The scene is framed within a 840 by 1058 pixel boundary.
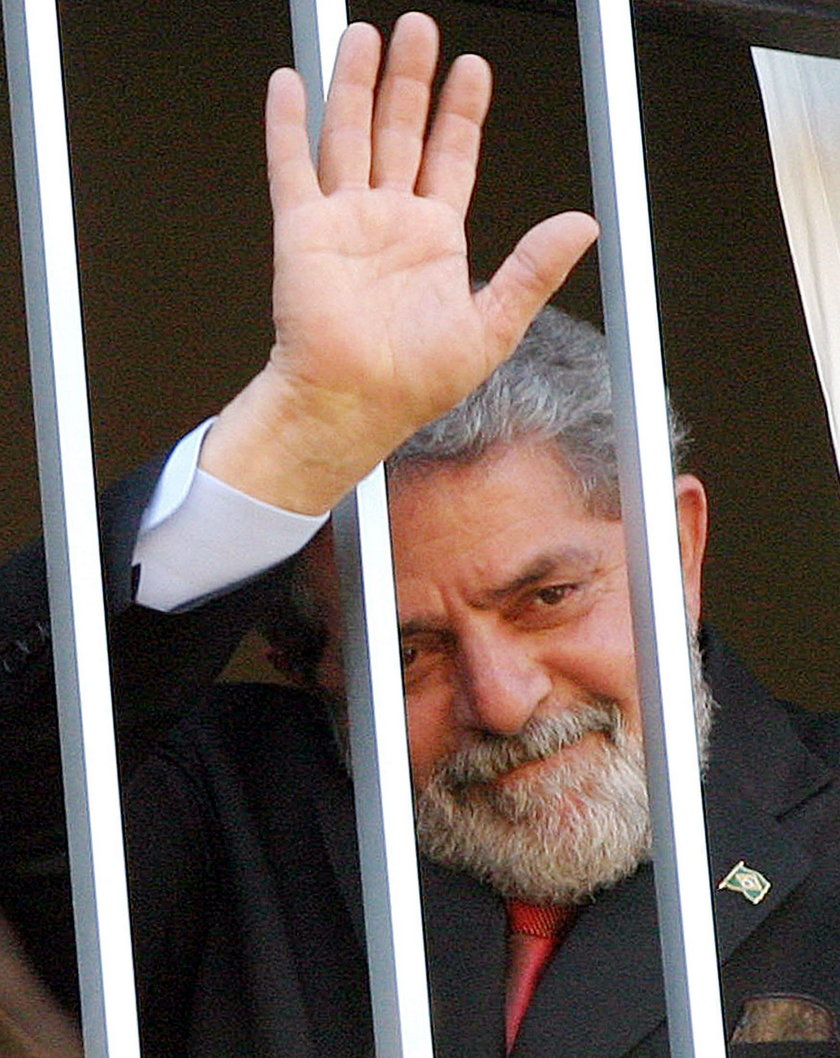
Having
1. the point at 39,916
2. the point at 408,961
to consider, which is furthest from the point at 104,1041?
the point at 39,916

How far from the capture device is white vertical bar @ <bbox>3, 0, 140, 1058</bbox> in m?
1.18

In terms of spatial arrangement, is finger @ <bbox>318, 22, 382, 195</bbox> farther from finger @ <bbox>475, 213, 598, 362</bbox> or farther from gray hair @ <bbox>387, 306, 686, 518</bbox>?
gray hair @ <bbox>387, 306, 686, 518</bbox>

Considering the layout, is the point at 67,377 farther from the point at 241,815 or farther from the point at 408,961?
the point at 241,815

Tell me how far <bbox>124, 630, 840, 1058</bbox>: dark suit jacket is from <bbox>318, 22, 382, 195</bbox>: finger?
94cm

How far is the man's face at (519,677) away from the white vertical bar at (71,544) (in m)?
0.92

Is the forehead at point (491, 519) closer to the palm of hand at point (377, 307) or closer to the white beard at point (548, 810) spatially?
the white beard at point (548, 810)

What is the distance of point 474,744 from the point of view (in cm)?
211

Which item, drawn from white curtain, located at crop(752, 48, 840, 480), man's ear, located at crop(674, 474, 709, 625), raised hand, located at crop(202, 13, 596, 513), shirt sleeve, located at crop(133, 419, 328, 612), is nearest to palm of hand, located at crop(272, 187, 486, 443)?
raised hand, located at crop(202, 13, 596, 513)

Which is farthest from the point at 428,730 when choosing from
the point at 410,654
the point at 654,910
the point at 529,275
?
the point at 529,275

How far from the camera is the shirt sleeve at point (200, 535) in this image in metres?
1.28

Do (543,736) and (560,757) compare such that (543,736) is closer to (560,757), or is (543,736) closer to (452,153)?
(560,757)

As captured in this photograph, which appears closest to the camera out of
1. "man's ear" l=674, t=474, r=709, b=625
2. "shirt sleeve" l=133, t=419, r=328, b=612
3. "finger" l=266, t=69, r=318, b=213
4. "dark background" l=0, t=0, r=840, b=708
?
"finger" l=266, t=69, r=318, b=213

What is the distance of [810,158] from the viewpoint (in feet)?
6.36

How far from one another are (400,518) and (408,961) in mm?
972
